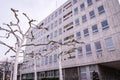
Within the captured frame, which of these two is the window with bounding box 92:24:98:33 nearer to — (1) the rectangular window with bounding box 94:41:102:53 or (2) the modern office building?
(2) the modern office building

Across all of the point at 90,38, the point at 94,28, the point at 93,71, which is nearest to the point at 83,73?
the point at 93,71

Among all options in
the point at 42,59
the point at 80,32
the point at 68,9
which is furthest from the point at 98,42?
the point at 42,59

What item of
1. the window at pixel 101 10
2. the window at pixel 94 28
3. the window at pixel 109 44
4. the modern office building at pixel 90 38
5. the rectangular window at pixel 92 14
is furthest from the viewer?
the rectangular window at pixel 92 14

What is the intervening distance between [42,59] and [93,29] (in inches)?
683

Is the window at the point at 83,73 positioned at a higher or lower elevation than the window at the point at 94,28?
lower

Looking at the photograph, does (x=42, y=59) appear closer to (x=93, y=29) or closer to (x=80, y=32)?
(x=80, y=32)

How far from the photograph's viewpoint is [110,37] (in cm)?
1623

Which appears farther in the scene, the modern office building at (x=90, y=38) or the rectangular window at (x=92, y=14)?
the rectangular window at (x=92, y=14)

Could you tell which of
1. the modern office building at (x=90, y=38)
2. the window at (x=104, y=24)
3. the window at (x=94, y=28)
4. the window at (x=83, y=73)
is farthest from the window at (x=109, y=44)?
the window at (x=83, y=73)

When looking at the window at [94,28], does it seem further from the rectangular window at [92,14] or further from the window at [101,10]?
the window at [101,10]

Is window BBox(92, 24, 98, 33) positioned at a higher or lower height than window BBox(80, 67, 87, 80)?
higher

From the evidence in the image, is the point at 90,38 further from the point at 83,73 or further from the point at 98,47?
the point at 83,73

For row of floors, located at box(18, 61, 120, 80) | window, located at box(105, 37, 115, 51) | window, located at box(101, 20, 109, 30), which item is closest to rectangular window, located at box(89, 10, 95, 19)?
window, located at box(101, 20, 109, 30)

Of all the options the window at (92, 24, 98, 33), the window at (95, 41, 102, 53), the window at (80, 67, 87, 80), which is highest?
the window at (92, 24, 98, 33)
